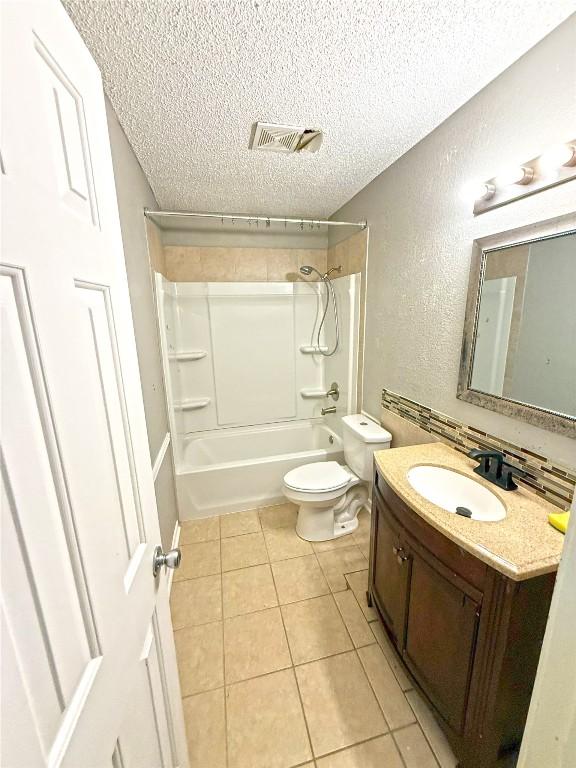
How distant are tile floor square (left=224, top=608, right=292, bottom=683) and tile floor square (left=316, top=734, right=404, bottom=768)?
0.34 m

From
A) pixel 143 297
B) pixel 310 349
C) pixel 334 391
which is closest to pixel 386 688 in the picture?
pixel 334 391

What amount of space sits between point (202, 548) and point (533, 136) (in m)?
2.68

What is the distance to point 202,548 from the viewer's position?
212 cm

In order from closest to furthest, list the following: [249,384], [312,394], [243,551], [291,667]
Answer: [291,667] → [243,551] → [249,384] → [312,394]

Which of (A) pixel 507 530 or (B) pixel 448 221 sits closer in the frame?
(A) pixel 507 530

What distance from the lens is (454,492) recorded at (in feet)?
4.27

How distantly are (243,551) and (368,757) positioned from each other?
1.16 m

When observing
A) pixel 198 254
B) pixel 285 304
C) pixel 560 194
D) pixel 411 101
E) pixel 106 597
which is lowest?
pixel 106 597

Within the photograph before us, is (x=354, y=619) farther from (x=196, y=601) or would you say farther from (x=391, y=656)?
(x=196, y=601)

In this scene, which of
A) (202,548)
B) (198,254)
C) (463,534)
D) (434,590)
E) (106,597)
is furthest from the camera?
(198,254)

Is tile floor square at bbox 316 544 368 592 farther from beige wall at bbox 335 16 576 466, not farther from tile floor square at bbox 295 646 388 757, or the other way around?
beige wall at bbox 335 16 576 466

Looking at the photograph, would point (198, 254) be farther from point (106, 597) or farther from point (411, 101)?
point (106, 597)

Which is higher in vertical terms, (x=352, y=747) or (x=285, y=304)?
(x=285, y=304)

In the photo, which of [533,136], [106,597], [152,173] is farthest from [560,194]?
[152,173]
